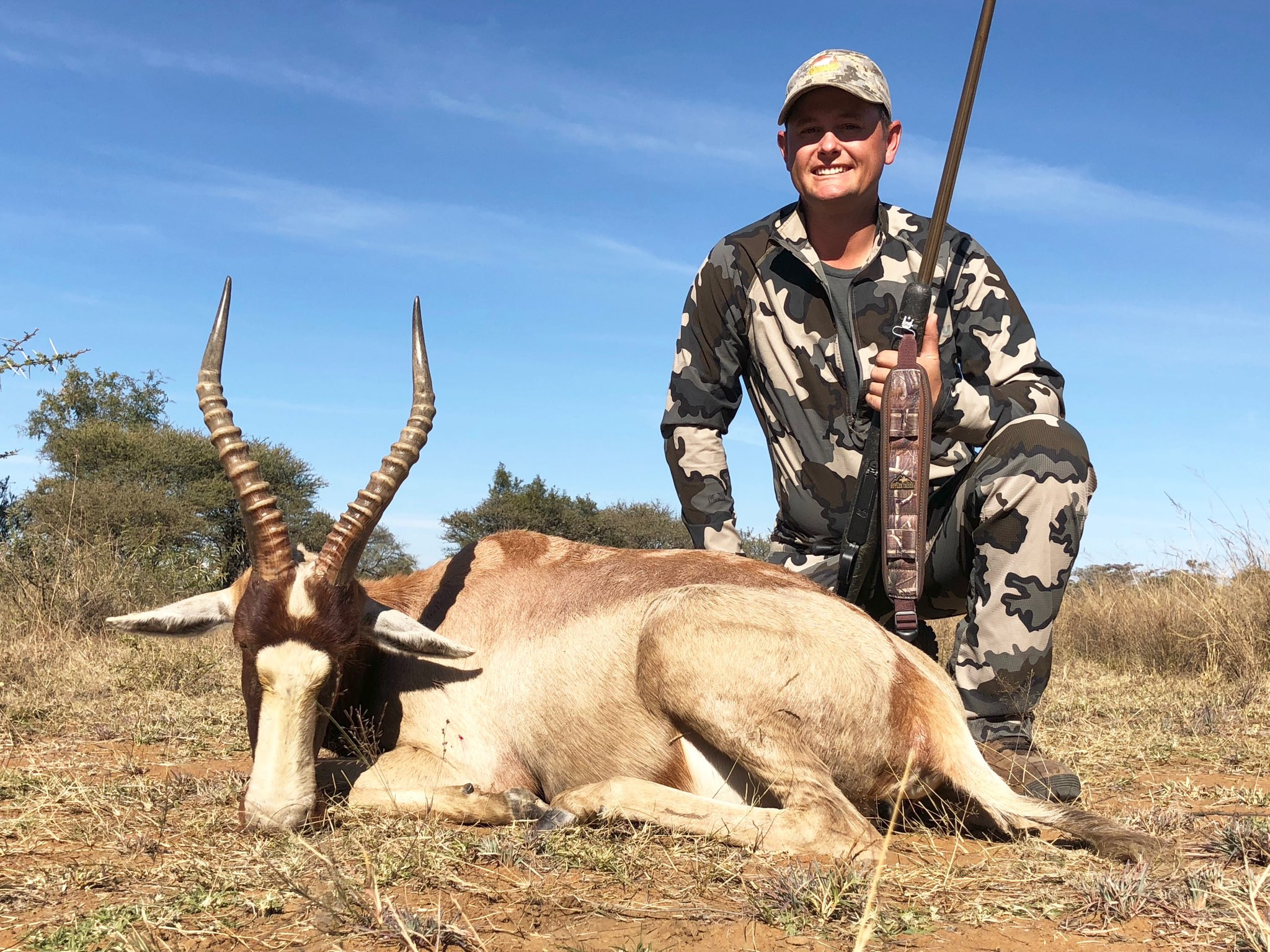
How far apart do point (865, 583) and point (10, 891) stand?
12.4 ft

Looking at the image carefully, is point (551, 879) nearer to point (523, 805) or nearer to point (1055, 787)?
point (523, 805)

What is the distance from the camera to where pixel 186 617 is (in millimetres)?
4273

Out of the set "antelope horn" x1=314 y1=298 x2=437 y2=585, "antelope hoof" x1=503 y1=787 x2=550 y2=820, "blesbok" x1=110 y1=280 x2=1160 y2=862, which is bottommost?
"antelope hoof" x1=503 y1=787 x2=550 y2=820

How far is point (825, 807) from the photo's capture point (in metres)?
3.48

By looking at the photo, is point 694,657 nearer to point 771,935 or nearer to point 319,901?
point 771,935

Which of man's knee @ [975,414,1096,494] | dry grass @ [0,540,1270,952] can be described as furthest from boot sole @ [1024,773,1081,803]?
man's knee @ [975,414,1096,494]

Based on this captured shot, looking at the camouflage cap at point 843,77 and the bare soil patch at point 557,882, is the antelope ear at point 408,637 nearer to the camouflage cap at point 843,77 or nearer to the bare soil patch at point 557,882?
the bare soil patch at point 557,882

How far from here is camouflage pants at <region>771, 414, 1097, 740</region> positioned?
4625 mm

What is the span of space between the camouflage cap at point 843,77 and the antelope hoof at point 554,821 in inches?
151

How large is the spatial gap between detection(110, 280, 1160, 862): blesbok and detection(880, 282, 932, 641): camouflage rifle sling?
83 centimetres

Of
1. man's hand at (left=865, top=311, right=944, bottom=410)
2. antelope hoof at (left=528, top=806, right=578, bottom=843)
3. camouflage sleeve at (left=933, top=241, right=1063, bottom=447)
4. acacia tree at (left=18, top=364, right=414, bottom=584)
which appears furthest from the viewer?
acacia tree at (left=18, top=364, right=414, bottom=584)

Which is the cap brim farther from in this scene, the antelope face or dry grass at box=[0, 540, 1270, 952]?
dry grass at box=[0, 540, 1270, 952]

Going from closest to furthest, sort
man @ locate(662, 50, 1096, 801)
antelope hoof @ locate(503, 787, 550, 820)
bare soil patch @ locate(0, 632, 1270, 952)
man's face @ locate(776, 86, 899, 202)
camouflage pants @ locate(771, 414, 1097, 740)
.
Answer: bare soil patch @ locate(0, 632, 1270, 952)
antelope hoof @ locate(503, 787, 550, 820)
camouflage pants @ locate(771, 414, 1097, 740)
man @ locate(662, 50, 1096, 801)
man's face @ locate(776, 86, 899, 202)

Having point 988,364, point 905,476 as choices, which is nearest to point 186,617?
point 905,476
